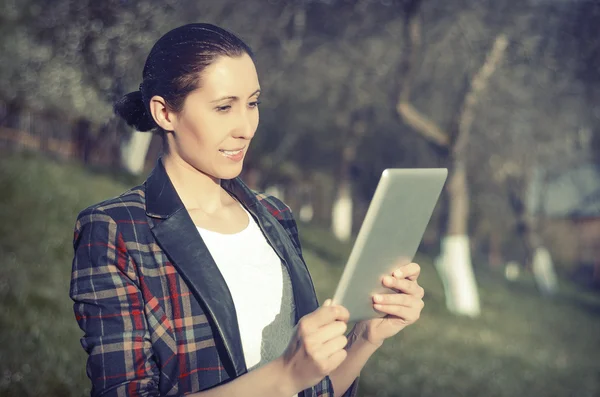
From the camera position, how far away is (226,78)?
2.23 m

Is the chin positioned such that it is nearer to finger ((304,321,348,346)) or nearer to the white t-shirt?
the white t-shirt

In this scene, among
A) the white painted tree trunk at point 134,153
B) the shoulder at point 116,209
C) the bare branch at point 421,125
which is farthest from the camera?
the white painted tree trunk at point 134,153

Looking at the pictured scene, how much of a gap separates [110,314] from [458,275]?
11.1 meters

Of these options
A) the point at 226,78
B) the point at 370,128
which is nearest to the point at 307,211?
the point at 370,128

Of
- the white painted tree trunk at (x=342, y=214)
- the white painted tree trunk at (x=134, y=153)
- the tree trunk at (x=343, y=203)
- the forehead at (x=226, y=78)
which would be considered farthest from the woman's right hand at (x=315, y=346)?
the white painted tree trunk at (x=342, y=214)

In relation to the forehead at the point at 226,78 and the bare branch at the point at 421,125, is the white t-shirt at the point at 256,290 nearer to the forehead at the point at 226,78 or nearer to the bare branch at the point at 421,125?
the forehead at the point at 226,78

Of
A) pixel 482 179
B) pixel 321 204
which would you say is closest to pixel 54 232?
pixel 482 179

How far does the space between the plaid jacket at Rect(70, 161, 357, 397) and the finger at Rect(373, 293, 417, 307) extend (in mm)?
420

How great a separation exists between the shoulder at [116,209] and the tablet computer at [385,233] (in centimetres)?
65

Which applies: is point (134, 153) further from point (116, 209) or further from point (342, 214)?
point (116, 209)

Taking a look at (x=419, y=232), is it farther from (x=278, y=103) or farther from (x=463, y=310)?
(x=278, y=103)

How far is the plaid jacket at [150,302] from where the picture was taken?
198 centimetres

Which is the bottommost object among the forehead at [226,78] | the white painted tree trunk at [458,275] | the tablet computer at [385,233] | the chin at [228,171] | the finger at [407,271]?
the white painted tree trunk at [458,275]

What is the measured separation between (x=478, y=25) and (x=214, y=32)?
460 inches
